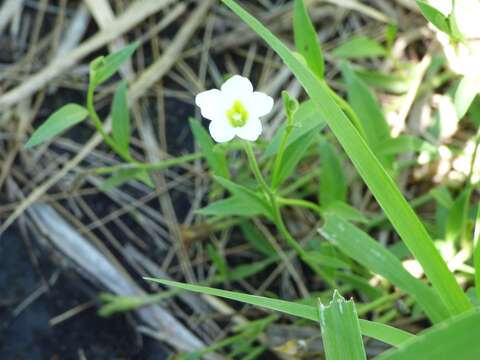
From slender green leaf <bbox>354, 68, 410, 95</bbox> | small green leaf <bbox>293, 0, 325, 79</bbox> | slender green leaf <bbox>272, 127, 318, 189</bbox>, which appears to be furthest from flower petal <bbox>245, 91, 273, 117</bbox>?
slender green leaf <bbox>354, 68, 410, 95</bbox>

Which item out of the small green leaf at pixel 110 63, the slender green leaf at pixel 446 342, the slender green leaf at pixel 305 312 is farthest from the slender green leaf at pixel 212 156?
the slender green leaf at pixel 446 342

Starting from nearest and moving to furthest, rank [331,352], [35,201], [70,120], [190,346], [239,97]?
[331,352]
[239,97]
[70,120]
[190,346]
[35,201]

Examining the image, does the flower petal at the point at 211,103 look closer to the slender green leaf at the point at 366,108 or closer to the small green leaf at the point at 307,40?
the small green leaf at the point at 307,40

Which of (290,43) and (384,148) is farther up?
(290,43)

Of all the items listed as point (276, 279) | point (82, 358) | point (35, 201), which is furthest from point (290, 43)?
point (82, 358)

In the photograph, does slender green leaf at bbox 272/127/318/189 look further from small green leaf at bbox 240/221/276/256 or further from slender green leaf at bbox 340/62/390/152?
small green leaf at bbox 240/221/276/256

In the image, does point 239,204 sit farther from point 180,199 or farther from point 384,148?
point 180,199
